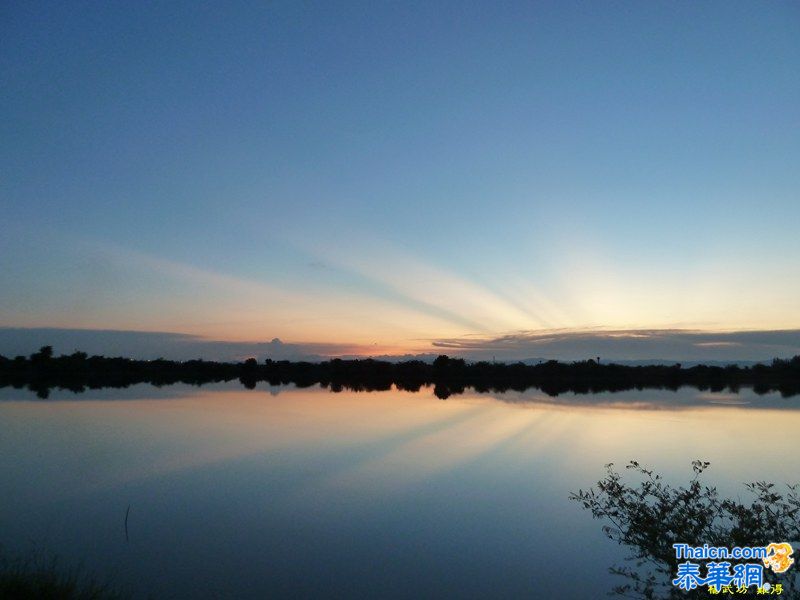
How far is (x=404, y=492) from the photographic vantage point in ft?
37.4

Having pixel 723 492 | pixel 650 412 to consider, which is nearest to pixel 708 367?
pixel 650 412

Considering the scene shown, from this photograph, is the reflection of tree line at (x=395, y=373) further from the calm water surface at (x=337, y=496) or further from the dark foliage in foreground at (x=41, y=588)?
the dark foliage in foreground at (x=41, y=588)

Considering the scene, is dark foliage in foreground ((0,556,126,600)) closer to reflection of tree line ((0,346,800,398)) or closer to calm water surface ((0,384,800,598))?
calm water surface ((0,384,800,598))

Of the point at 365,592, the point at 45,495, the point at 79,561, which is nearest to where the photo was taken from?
the point at 365,592

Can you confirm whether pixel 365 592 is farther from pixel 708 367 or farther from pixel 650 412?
pixel 708 367

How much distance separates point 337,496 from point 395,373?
268 feet

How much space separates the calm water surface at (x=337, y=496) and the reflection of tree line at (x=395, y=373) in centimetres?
4320

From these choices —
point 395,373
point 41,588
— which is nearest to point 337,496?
point 41,588

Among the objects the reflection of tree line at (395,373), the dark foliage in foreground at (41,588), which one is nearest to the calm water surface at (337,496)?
the dark foliage in foreground at (41,588)

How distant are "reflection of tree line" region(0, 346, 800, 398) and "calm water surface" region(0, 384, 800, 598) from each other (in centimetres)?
4320

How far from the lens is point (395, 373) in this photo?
92.3 meters

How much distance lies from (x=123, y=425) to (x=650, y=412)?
2287 cm

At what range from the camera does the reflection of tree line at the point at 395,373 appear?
6844 centimetres

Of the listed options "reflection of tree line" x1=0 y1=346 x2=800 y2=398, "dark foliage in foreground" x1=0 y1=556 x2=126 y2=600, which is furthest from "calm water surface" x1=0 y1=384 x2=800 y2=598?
"reflection of tree line" x1=0 y1=346 x2=800 y2=398
